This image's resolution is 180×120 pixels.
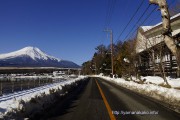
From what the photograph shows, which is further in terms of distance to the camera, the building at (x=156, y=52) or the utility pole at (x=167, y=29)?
the building at (x=156, y=52)

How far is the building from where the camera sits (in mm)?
30250

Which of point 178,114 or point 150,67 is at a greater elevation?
point 150,67

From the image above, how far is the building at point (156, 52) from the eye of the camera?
30250mm

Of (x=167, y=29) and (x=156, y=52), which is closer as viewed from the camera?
(x=167, y=29)

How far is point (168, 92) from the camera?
16891 mm

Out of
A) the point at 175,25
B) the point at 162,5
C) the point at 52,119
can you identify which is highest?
the point at 175,25

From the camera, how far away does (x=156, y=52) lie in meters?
32.9

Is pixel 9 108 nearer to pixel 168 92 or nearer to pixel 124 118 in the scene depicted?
pixel 124 118

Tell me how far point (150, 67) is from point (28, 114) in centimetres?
3629

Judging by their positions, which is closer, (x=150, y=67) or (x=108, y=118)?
(x=108, y=118)

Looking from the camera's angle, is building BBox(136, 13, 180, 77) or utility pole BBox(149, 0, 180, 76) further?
building BBox(136, 13, 180, 77)

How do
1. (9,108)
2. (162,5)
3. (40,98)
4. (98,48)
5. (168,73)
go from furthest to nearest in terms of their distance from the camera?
(98,48)
(168,73)
(162,5)
(40,98)
(9,108)

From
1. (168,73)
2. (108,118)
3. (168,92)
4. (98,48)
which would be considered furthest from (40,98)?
(98,48)

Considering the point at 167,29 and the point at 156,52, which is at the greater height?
the point at 156,52
